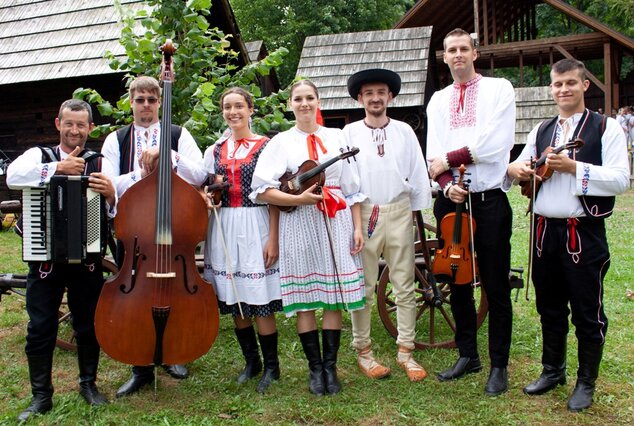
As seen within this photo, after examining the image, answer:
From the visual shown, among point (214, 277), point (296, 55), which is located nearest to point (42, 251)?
point (214, 277)

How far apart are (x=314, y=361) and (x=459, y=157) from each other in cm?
157

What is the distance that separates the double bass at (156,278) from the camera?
3250 mm

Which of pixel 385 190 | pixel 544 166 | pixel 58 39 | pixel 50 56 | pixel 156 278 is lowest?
pixel 156 278

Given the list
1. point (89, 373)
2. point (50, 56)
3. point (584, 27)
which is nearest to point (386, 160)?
point (89, 373)

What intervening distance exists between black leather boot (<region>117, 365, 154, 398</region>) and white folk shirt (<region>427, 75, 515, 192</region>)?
236cm

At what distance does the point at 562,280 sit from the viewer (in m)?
3.44

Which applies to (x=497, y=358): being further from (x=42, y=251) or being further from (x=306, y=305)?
(x=42, y=251)

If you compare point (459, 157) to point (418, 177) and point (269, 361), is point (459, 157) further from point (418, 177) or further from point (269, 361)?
point (269, 361)

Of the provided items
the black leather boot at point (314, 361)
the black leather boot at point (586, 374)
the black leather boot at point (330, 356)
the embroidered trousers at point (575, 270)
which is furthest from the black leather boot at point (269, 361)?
the black leather boot at point (586, 374)

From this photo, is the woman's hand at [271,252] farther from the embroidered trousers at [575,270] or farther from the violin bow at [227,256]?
the embroidered trousers at [575,270]

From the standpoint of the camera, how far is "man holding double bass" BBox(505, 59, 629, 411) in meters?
3.21

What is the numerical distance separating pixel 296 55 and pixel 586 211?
26.6 meters

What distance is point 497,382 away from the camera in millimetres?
3662

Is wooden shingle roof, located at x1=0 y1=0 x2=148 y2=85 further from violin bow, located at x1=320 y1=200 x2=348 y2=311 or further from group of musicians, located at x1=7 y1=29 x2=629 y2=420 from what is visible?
violin bow, located at x1=320 y1=200 x2=348 y2=311
